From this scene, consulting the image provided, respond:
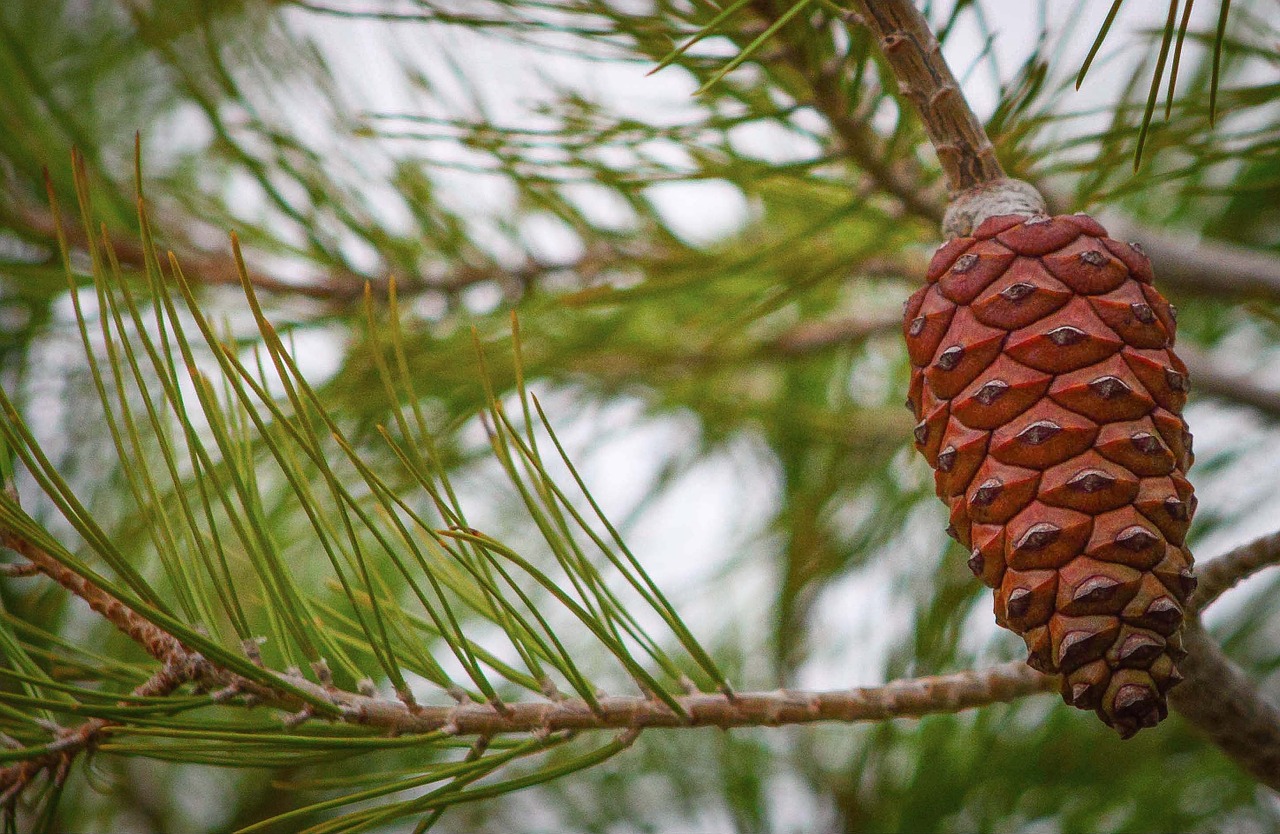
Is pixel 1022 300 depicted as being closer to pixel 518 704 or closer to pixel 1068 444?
pixel 1068 444

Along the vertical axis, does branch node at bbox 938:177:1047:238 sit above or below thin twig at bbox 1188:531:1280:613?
above

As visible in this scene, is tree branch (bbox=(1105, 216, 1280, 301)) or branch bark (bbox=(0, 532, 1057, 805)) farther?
tree branch (bbox=(1105, 216, 1280, 301))

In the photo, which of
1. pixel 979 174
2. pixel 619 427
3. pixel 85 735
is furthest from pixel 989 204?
pixel 619 427

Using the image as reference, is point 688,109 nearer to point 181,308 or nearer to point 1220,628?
point 181,308

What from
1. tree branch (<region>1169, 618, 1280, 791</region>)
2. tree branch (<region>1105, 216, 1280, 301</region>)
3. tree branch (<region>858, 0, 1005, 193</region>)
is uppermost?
tree branch (<region>858, 0, 1005, 193</region>)

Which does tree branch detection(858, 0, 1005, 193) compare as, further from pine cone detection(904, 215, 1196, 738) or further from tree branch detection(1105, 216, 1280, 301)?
tree branch detection(1105, 216, 1280, 301)

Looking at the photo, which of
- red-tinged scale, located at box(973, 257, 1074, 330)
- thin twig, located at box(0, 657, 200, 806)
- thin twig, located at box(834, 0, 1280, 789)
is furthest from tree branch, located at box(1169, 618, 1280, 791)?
thin twig, located at box(0, 657, 200, 806)

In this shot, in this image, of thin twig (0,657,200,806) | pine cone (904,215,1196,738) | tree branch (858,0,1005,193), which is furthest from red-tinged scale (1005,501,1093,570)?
thin twig (0,657,200,806)

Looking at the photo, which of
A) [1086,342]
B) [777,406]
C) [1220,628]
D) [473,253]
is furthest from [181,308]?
[1220,628]

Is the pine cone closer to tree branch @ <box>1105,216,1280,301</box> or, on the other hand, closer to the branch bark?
the branch bark
